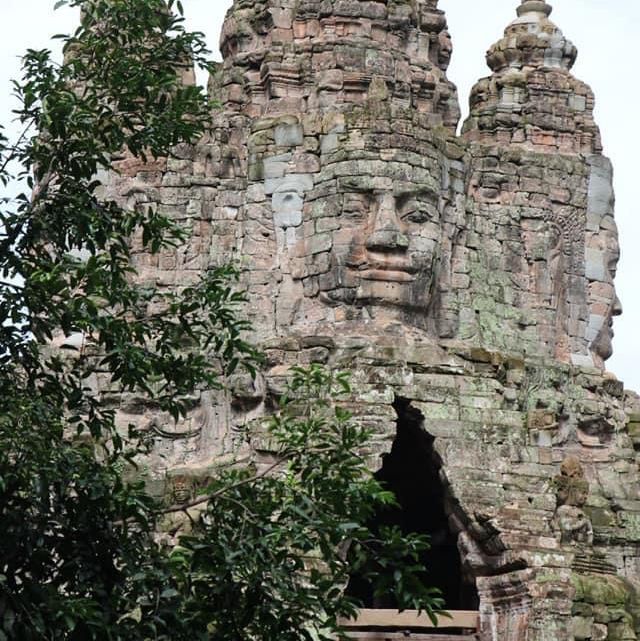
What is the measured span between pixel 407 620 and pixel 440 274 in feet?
16.5

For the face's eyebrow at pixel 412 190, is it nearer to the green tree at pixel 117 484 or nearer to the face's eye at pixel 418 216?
the face's eye at pixel 418 216

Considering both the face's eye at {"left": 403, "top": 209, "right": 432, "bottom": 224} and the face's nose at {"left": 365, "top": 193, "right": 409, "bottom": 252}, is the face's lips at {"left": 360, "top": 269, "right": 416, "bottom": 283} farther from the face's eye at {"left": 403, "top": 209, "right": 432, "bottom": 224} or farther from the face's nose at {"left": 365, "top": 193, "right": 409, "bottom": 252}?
the face's eye at {"left": 403, "top": 209, "right": 432, "bottom": 224}

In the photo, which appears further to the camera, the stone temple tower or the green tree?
the stone temple tower

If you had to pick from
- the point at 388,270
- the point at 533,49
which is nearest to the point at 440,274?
the point at 388,270

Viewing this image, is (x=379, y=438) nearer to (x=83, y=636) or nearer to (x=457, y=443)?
(x=457, y=443)

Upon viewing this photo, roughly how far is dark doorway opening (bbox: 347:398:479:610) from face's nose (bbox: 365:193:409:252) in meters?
2.59

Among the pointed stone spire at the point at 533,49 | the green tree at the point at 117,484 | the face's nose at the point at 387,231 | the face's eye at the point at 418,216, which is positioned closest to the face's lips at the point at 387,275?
the face's nose at the point at 387,231

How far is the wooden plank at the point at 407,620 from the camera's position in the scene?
3412cm

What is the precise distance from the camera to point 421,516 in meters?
38.0

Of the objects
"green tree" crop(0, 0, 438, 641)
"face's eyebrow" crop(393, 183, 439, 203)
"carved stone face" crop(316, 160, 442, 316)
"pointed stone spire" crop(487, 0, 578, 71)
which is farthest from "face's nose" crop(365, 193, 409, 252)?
"green tree" crop(0, 0, 438, 641)

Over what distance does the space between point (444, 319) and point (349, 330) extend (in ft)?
6.10

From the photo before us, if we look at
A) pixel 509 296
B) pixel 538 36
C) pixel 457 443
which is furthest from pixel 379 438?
pixel 538 36

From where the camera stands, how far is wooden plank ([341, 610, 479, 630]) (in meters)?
34.1

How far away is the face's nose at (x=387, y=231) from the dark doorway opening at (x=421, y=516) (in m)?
2.59
